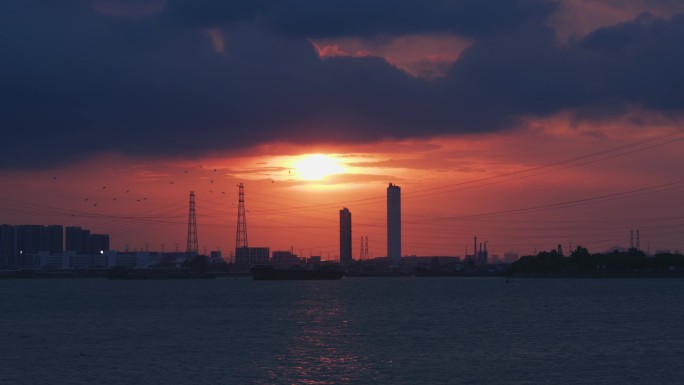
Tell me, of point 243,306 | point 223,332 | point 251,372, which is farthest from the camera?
point 243,306

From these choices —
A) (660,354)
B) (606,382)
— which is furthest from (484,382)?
(660,354)

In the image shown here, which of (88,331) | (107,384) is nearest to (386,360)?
(107,384)

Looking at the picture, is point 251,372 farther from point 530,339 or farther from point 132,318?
point 132,318

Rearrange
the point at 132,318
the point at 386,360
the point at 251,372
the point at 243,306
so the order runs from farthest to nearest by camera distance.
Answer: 1. the point at 243,306
2. the point at 132,318
3. the point at 386,360
4. the point at 251,372

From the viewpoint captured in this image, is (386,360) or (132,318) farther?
(132,318)

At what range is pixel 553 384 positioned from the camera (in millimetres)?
56969

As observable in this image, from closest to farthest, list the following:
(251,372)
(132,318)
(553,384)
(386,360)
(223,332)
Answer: (553,384), (251,372), (386,360), (223,332), (132,318)

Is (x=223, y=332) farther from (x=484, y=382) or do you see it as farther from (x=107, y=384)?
(x=484, y=382)

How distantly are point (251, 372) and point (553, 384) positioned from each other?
20921 mm

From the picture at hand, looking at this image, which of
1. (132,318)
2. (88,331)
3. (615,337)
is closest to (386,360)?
(615,337)

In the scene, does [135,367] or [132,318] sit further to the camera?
[132,318]

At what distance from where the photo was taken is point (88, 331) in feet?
327

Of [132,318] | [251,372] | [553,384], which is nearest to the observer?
[553,384]

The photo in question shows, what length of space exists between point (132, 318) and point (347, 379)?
6852 cm
